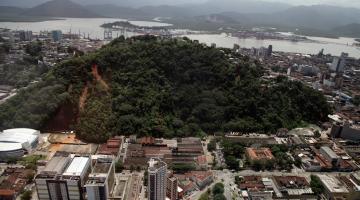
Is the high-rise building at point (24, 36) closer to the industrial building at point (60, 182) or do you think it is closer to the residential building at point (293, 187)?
the industrial building at point (60, 182)

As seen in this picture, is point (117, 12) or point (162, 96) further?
point (117, 12)

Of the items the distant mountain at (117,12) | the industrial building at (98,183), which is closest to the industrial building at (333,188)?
the industrial building at (98,183)

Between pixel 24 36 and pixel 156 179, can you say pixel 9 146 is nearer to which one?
pixel 156 179

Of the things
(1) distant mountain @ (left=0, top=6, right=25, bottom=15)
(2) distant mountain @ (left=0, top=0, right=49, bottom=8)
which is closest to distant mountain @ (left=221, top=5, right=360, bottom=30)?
(2) distant mountain @ (left=0, top=0, right=49, bottom=8)

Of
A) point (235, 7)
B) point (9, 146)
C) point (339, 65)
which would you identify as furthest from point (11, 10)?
point (235, 7)

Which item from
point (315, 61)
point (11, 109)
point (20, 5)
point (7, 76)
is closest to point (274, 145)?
point (11, 109)
